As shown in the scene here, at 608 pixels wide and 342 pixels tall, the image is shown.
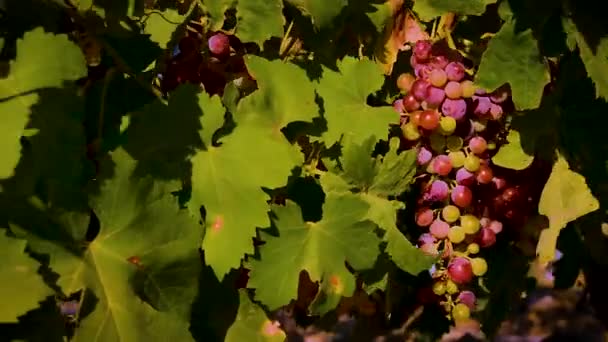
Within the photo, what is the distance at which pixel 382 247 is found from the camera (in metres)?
1.13

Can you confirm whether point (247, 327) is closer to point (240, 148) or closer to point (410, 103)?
point (240, 148)

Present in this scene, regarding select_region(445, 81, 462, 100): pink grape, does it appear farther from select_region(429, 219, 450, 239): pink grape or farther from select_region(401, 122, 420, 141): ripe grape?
select_region(429, 219, 450, 239): pink grape

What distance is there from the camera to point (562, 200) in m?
1.17

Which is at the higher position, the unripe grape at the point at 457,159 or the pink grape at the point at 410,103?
the pink grape at the point at 410,103

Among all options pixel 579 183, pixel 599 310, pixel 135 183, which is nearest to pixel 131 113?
pixel 135 183

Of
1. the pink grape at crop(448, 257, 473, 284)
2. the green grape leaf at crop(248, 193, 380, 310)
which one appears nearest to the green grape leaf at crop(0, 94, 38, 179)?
the green grape leaf at crop(248, 193, 380, 310)

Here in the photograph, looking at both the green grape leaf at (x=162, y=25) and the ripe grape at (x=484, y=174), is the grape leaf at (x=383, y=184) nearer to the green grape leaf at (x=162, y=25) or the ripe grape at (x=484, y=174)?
the ripe grape at (x=484, y=174)

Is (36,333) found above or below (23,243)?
below

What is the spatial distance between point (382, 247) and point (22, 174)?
0.43m

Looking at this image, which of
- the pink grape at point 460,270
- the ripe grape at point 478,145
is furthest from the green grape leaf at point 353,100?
the pink grape at point 460,270

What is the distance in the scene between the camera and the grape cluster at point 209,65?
1.15 meters

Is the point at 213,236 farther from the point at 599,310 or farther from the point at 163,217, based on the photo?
the point at 599,310

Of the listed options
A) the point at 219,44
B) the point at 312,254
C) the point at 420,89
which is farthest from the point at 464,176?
the point at 219,44

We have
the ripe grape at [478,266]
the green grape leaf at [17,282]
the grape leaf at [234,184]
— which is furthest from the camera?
the ripe grape at [478,266]
